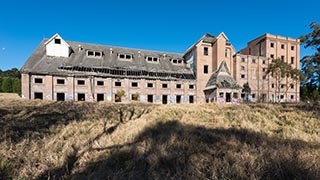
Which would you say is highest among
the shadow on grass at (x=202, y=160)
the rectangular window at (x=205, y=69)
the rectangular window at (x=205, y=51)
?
the rectangular window at (x=205, y=51)

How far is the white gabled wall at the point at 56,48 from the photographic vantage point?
81.7ft

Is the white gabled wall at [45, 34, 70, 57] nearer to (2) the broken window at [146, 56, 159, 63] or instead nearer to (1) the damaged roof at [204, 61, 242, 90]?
(2) the broken window at [146, 56, 159, 63]

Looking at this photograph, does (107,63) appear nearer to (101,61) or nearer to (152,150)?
(101,61)

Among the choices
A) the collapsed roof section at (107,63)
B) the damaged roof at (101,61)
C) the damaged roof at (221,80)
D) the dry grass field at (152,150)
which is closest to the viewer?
the dry grass field at (152,150)

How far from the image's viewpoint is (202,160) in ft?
11.6

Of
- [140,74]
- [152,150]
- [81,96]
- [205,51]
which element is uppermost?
[205,51]

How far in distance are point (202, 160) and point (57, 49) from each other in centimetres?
2931

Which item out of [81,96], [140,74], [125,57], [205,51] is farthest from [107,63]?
[205,51]

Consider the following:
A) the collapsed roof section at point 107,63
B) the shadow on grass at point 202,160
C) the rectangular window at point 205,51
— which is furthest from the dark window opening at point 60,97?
Result: the rectangular window at point 205,51

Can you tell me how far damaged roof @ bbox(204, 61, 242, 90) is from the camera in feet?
85.9

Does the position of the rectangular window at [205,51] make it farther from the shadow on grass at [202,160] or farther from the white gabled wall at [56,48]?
the shadow on grass at [202,160]

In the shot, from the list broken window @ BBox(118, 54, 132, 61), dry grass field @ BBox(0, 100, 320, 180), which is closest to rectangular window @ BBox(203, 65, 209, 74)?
broken window @ BBox(118, 54, 132, 61)

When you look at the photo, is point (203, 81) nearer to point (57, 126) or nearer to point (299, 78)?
point (299, 78)

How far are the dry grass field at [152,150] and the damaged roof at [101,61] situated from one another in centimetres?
1932
